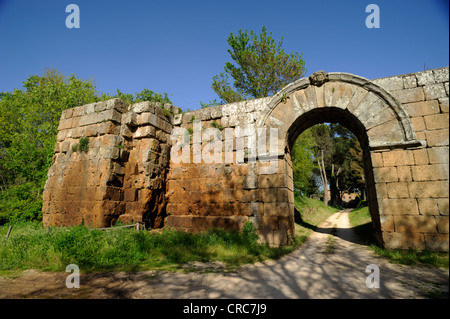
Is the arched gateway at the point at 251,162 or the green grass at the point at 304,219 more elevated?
the arched gateway at the point at 251,162

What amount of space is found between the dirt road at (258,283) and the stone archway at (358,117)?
2.01 meters

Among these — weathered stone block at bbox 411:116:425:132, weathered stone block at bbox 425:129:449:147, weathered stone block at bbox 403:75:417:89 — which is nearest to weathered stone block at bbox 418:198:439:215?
weathered stone block at bbox 425:129:449:147

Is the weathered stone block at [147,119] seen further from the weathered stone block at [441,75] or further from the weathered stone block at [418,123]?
the weathered stone block at [441,75]

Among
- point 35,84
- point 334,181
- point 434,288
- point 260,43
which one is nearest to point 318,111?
point 434,288

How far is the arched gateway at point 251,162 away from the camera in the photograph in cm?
584

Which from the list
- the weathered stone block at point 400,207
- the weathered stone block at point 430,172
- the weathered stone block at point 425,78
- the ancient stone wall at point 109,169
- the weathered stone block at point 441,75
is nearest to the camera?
the weathered stone block at point 430,172

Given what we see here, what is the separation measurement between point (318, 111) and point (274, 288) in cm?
585

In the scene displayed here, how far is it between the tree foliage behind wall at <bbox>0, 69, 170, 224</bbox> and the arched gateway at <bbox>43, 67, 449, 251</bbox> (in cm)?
401

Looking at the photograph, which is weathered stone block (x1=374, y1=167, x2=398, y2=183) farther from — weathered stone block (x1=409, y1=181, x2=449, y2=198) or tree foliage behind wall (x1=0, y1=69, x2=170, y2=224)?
tree foliage behind wall (x1=0, y1=69, x2=170, y2=224)

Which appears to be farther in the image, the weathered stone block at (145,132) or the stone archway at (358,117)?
the weathered stone block at (145,132)

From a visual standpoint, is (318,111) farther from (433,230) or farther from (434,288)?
(434,288)

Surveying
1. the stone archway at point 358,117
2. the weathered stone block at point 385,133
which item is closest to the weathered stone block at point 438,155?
the stone archway at point 358,117

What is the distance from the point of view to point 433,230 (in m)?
5.46

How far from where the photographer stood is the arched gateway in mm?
5844
